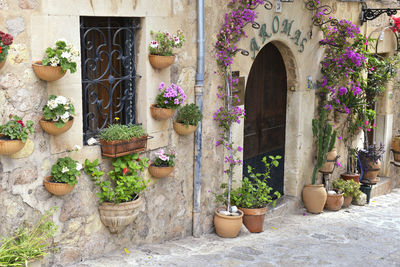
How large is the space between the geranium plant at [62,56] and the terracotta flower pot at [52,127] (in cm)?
45

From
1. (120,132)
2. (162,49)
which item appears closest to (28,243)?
(120,132)

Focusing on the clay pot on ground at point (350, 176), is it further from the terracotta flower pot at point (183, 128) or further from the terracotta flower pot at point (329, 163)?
the terracotta flower pot at point (183, 128)

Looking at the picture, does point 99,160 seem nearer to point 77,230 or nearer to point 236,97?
point 77,230

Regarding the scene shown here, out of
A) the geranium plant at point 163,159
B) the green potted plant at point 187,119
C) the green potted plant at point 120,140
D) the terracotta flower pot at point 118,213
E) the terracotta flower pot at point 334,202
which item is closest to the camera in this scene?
the green potted plant at point 120,140

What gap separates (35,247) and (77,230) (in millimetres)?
562

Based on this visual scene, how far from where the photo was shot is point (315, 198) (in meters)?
8.32

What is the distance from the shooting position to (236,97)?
6641mm

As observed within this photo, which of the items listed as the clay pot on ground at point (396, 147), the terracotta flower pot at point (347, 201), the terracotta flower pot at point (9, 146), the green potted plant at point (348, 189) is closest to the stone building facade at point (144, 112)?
the terracotta flower pot at point (9, 146)

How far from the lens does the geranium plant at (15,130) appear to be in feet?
13.9

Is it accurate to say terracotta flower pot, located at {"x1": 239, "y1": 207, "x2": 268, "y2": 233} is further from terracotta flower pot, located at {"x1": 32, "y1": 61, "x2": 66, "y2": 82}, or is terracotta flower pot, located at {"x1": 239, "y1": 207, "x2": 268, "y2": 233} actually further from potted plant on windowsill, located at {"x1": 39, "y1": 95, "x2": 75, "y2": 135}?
terracotta flower pot, located at {"x1": 32, "y1": 61, "x2": 66, "y2": 82}

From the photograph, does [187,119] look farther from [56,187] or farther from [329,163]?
[329,163]

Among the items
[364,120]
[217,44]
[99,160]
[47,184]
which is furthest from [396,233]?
[47,184]

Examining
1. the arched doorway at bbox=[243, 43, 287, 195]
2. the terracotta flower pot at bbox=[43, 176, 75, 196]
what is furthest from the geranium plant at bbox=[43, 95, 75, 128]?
the arched doorway at bbox=[243, 43, 287, 195]

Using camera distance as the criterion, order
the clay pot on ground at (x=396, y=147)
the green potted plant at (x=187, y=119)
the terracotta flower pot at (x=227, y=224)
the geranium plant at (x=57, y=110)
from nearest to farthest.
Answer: the geranium plant at (x=57, y=110) → the green potted plant at (x=187, y=119) → the terracotta flower pot at (x=227, y=224) → the clay pot on ground at (x=396, y=147)
